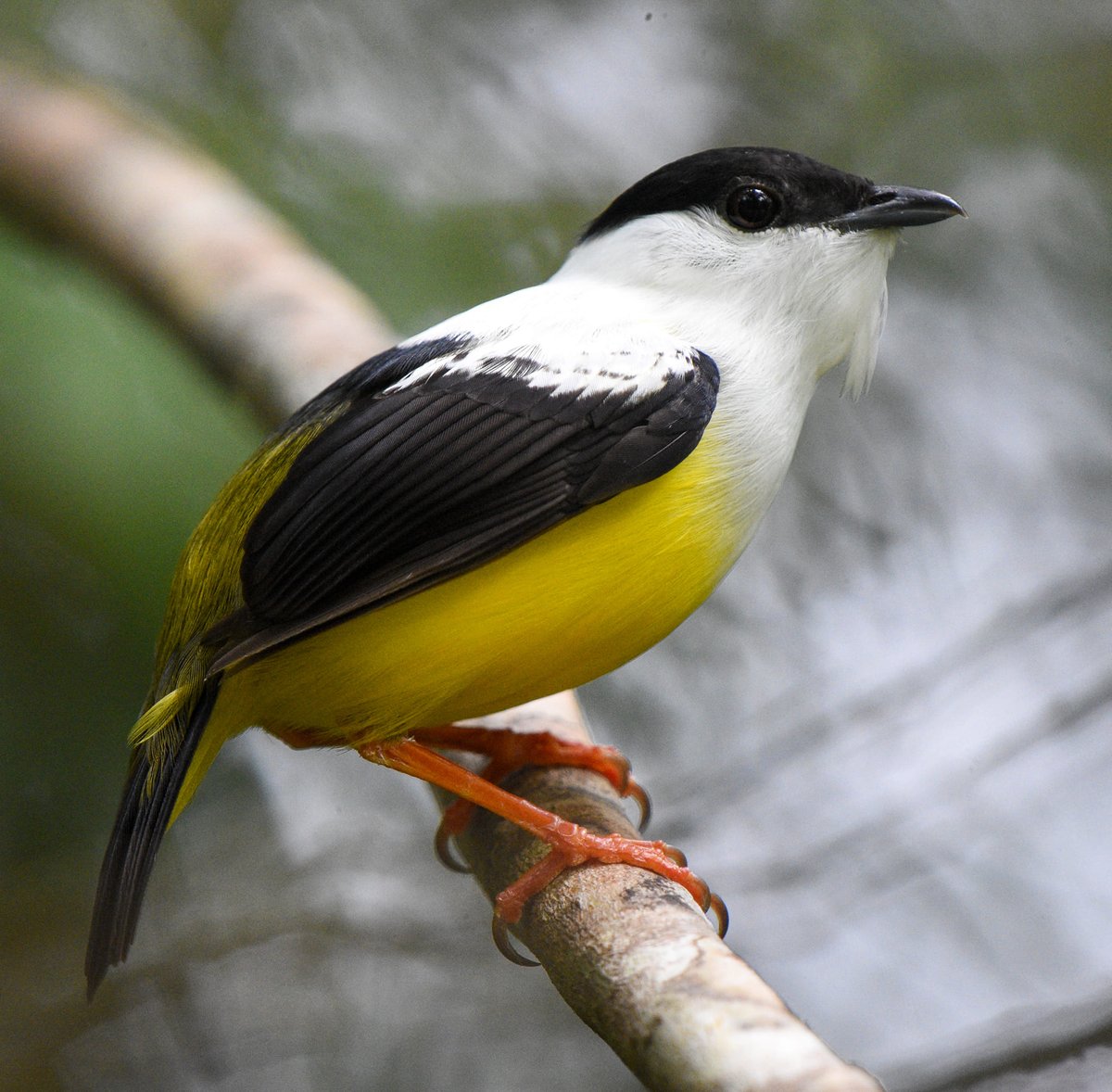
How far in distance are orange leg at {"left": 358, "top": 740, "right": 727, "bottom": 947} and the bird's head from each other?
1010mm

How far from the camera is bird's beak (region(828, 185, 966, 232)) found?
2.80m

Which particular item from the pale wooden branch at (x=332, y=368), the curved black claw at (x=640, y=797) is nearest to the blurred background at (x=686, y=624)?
the pale wooden branch at (x=332, y=368)

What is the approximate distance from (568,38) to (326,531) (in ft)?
10.4

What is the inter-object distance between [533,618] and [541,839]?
1.57 ft

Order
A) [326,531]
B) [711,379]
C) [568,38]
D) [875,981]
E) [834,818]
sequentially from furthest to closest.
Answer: [568,38], [834,818], [875,981], [711,379], [326,531]

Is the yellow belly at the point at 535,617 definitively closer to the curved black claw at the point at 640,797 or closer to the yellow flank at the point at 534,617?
the yellow flank at the point at 534,617

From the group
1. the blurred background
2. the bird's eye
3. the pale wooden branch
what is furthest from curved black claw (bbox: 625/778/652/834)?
the bird's eye

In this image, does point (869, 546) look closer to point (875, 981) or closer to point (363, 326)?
point (875, 981)

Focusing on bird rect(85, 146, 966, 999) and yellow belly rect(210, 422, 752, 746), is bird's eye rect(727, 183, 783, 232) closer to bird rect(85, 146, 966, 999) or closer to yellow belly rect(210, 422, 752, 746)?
bird rect(85, 146, 966, 999)

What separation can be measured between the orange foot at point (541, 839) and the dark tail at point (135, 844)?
338 millimetres

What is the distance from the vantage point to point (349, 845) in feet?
14.3

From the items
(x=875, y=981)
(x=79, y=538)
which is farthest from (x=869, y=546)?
(x=79, y=538)

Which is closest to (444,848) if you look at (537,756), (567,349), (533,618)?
(537,756)

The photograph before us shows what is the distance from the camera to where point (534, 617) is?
2443mm
